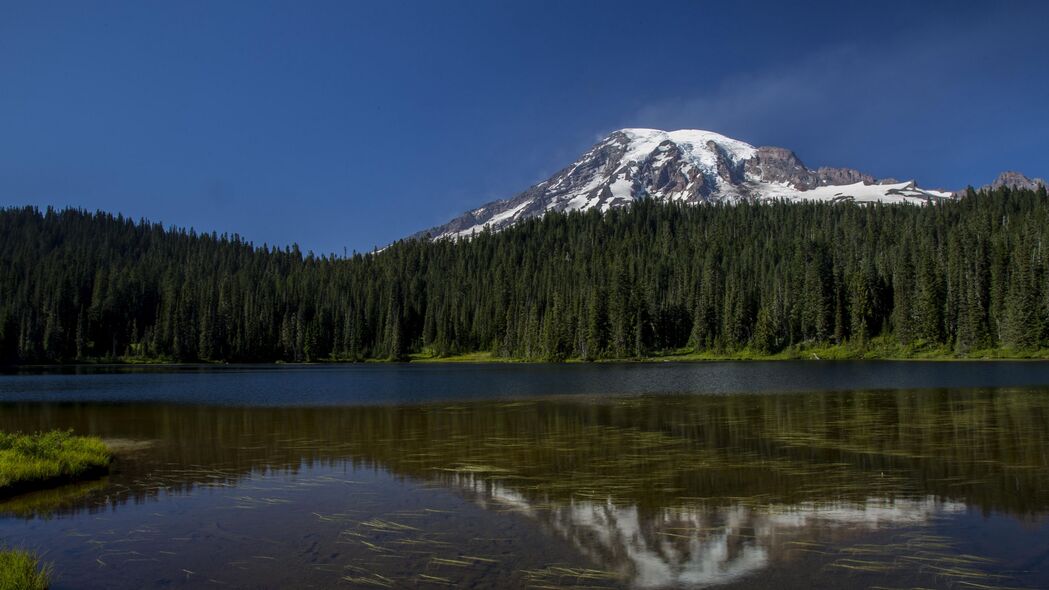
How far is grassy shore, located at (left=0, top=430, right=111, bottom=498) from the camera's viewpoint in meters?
21.5

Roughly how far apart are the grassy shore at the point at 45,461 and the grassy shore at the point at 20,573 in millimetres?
10290

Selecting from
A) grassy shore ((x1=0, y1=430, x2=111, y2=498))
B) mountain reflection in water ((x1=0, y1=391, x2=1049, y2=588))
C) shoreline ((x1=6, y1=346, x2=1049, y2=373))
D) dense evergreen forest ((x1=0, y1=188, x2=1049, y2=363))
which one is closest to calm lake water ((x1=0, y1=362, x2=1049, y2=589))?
mountain reflection in water ((x1=0, y1=391, x2=1049, y2=588))

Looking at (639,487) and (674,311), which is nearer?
(639,487)

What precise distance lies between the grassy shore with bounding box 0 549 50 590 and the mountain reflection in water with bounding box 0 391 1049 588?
3.57 feet

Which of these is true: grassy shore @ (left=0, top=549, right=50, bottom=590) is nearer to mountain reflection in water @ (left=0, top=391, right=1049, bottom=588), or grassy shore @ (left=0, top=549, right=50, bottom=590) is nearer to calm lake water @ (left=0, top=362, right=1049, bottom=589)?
calm lake water @ (left=0, top=362, right=1049, bottom=589)

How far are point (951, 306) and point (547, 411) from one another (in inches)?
4767

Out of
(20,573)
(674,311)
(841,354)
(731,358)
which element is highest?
(674,311)

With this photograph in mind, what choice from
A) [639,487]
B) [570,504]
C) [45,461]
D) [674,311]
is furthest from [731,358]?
[45,461]

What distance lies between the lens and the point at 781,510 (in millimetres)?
16484

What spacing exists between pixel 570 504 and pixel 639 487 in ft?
9.50

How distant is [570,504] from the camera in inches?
698

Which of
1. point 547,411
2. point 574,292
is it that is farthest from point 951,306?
point 547,411

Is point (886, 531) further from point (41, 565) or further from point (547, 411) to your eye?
point (547, 411)

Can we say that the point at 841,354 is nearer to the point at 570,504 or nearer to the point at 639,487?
the point at 639,487
